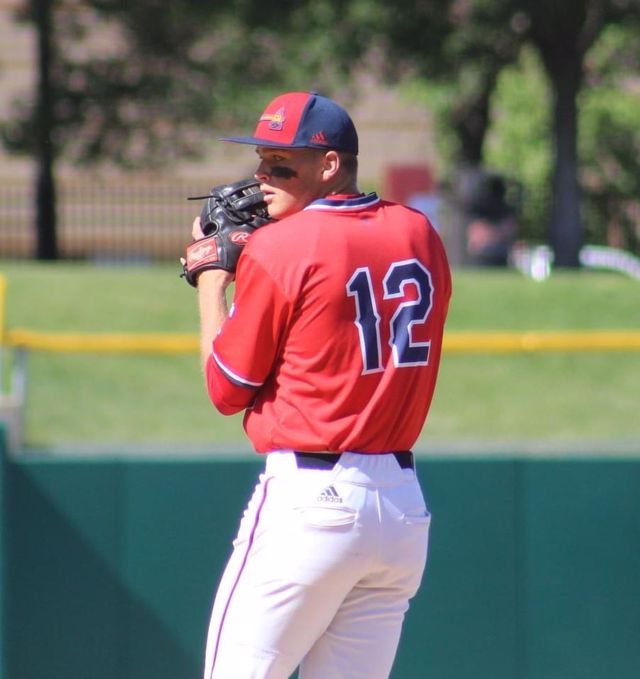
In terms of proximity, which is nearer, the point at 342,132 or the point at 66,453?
the point at 342,132

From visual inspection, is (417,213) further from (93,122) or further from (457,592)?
(93,122)

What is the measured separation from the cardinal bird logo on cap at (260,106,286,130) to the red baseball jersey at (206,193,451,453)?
213 millimetres

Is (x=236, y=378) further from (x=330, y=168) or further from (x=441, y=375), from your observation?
(x=441, y=375)

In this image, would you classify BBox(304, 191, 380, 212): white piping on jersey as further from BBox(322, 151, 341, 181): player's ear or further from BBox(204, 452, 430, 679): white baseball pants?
BBox(204, 452, 430, 679): white baseball pants

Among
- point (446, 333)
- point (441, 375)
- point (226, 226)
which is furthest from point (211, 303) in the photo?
point (441, 375)

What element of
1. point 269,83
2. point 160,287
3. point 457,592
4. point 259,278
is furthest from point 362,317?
point 269,83

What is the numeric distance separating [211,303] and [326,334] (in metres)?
0.37

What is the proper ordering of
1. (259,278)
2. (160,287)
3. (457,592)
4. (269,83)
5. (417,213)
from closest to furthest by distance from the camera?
(259,278) < (417,213) < (457,592) < (160,287) < (269,83)

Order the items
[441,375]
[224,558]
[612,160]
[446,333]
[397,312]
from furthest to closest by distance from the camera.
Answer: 1. [612,160]
2. [441,375]
3. [446,333]
4. [224,558]
5. [397,312]

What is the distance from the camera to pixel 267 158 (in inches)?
131

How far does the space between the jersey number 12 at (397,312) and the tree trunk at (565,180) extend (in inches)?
492

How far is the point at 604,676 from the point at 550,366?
7.26 meters

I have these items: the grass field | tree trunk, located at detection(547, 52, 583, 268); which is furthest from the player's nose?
tree trunk, located at detection(547, 52, 583, 268)

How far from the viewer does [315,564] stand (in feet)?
10.2
